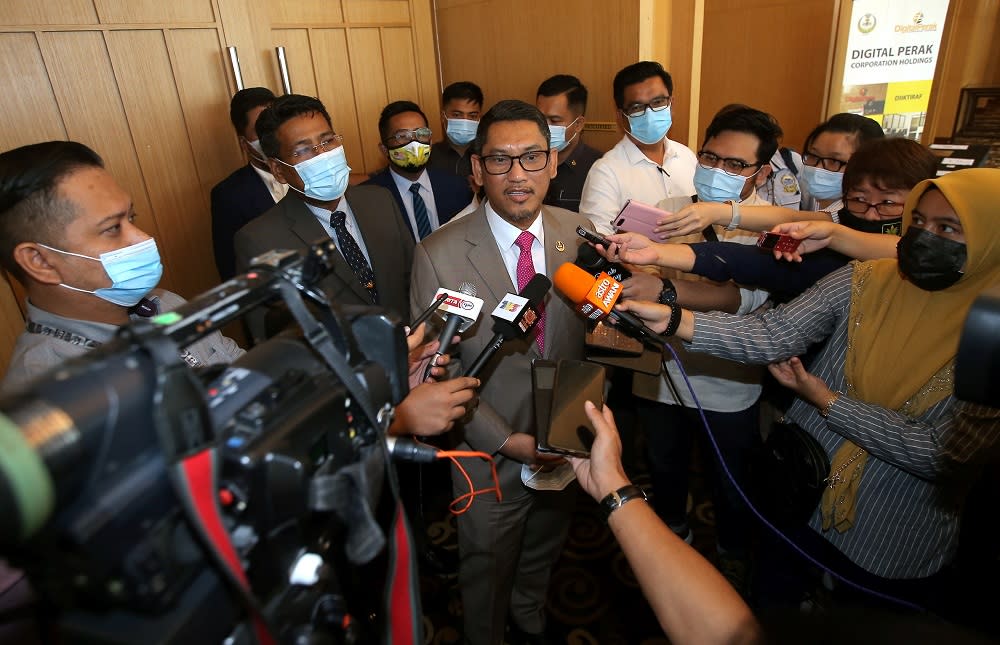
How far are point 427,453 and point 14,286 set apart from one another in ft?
8.94

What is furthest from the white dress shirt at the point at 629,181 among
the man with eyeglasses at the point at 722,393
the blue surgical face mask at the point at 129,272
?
the blue surgical face mask at the point at 129,272

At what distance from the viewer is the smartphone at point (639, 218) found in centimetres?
196

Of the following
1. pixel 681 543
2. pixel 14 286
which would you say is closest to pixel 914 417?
pixel 681 543

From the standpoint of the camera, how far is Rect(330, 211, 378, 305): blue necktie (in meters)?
2.18

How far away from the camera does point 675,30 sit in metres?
3.63

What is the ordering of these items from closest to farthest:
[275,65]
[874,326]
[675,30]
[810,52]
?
1. [874,326]
2. [275,65]
3. [675,30]
4. [810,52]

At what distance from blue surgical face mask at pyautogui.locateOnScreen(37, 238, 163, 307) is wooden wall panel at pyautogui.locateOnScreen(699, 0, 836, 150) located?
14.6ft

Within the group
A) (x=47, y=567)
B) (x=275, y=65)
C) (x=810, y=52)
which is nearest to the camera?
(x=47, y=567)

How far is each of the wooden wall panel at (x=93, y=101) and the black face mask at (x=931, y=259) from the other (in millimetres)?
3373

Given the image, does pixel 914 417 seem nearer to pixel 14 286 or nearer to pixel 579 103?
pixel 579 103

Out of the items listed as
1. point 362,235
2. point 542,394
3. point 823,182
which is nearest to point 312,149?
point 362,235

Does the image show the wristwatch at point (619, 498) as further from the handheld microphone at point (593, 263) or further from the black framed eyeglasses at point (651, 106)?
the black framed eyeglasses at point (651, 106)

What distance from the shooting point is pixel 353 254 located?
2203 millimetres

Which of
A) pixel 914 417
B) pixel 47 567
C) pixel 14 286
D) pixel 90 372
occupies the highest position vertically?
pixel 90 372
